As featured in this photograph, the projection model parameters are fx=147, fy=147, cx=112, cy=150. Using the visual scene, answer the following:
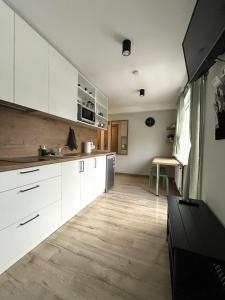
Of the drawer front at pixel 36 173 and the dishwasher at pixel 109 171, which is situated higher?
the drawer front at pixel 36 173

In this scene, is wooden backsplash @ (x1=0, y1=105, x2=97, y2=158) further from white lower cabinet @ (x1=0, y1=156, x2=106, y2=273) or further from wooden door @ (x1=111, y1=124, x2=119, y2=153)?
wooden door @ (x1=111, y1=124, x2=119, y2=153)

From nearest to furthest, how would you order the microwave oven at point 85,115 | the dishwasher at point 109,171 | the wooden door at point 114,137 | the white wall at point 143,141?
the microwave oven at point 85,115 → the dishwasher at point 109,171 → the white wall at point 143,141 → the wooden door at point 114,137

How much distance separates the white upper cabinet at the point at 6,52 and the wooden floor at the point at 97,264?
157 centimetres

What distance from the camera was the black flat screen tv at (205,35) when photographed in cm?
86

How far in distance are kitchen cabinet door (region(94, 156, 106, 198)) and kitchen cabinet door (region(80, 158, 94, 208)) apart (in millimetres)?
163

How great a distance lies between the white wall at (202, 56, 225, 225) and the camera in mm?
1190

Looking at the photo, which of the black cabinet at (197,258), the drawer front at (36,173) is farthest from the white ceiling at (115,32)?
the black cabinet at (197,258)

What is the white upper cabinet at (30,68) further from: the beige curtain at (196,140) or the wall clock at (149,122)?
the wall clock at (149,122)

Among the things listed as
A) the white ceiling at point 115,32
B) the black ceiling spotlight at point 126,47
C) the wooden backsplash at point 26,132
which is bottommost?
the wooden backsplash at point 26,132

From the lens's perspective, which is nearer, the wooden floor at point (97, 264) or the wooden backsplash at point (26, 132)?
the wooden floor at point (97, 264)

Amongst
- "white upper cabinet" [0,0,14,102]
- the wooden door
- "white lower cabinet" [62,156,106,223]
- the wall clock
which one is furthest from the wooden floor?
the wooden door

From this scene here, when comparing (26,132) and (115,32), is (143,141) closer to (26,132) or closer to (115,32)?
(115,32)

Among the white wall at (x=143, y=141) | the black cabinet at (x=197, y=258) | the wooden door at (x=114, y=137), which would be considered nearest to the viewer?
the black cabinet at (x=197, y=258)

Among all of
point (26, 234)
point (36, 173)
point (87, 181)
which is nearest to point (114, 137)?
point (87, 181)
